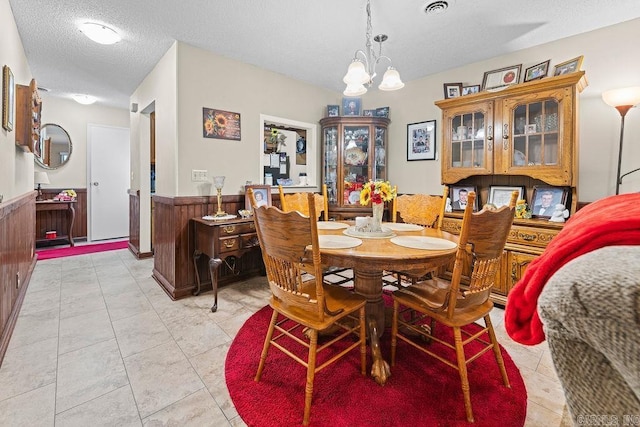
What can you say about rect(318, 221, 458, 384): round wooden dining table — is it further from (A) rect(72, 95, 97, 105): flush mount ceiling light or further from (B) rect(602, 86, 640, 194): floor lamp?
(A) rect(72, 95, 97, 105): flush mount ceiling light

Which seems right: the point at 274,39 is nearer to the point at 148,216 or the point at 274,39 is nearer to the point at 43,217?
the point at 148,216

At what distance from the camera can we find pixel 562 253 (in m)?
0.60

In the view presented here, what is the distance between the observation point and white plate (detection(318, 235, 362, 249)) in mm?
1635

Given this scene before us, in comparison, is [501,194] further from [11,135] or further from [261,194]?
[11,135]

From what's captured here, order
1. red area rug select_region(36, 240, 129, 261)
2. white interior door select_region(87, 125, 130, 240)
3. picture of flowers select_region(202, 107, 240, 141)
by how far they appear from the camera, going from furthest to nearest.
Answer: white interior door select_region(87, 125, 130, 240)
red area rug select_region(36, 240, 129, 261)
picture of flowers select_region(202, 107, 240, 141)

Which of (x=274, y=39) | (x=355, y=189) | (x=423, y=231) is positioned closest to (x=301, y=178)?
(x=355, y=189)

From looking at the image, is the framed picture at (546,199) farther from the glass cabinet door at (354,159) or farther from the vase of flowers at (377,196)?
the glass cabinet door at (354,159)

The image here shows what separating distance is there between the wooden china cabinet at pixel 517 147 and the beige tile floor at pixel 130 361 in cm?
73

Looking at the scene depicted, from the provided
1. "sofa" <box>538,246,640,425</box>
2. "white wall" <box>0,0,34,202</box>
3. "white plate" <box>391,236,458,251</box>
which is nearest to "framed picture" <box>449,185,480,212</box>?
"white plate" <box>391,236,458,251</box>

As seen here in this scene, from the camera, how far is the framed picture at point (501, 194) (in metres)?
2.93

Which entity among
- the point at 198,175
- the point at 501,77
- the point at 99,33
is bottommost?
the point at 198,175

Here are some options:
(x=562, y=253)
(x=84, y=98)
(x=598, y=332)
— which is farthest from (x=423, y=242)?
(x=84, y=98)

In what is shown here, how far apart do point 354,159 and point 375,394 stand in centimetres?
301

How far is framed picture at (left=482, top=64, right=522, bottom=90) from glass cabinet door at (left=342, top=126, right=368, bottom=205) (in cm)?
143
